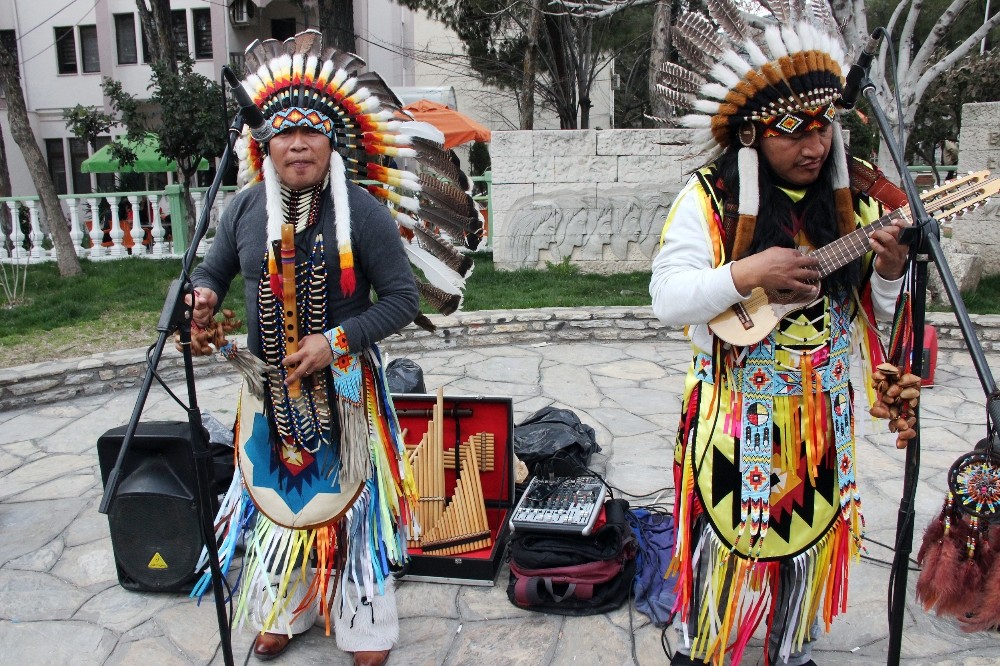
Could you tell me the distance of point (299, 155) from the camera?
7.56ft

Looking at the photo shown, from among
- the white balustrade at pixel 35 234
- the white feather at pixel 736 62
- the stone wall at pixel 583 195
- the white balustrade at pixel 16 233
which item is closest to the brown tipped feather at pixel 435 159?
the white feather at pixel 736 62

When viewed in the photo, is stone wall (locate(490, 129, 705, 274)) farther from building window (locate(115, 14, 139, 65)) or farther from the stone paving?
building window (locate(115, 14, 139, 65))

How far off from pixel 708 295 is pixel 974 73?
17817 millimetres

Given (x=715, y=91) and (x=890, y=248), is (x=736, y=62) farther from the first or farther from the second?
(x=890, y=248)

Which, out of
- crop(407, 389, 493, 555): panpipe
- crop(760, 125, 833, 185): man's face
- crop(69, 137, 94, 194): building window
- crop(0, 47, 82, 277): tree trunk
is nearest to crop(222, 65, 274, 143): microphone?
crop(760, 125, 833, 185): man's face

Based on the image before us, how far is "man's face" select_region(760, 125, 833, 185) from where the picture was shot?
2016 millimetres

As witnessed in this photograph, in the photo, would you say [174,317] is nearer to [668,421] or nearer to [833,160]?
[833,160]

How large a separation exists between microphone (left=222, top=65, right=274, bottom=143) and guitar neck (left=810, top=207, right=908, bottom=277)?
4.89 ft

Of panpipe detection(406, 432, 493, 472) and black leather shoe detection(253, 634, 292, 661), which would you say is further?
panpipe detection(406, 432, 493, 472)

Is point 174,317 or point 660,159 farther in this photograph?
point 660,159

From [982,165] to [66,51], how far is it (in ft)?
81.3

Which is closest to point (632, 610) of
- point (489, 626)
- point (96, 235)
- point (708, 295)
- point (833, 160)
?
point (489, 626)

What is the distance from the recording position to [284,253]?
2.27 meters

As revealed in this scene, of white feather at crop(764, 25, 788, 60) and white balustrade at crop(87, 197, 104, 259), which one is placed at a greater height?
white feather at crop(764, 25, 788, 60)
